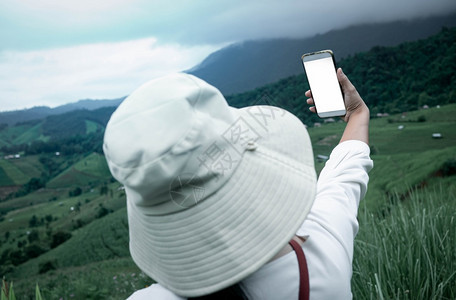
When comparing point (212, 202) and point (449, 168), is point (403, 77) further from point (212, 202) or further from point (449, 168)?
point (212, 202)

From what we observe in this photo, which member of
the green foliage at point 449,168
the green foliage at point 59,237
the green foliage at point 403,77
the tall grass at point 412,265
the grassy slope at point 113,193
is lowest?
the green foliage at point 59,237

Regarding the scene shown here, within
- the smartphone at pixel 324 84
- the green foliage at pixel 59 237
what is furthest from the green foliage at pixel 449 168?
the green foliage at pixel 59 237

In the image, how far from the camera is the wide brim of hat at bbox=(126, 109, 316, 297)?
1.70 feet

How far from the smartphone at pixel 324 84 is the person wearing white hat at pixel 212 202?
1.88 feet

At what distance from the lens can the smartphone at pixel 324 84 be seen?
1102 mm

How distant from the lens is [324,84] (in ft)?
3.75

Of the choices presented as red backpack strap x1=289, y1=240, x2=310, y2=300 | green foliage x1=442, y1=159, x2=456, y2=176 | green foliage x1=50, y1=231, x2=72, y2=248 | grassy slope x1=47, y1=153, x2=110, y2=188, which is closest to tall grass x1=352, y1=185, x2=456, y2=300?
red backpack strap x1=289, y1=240, x2=310, y2=300

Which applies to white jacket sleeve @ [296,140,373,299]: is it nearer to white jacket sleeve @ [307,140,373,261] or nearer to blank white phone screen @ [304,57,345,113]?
white jacket sleeve @ [307,140,373,261]

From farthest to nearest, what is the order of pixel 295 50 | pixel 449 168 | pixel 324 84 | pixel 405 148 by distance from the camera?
pixel 295 50 < pixel 405 148 < pixel 449 168 < pixel 324 84

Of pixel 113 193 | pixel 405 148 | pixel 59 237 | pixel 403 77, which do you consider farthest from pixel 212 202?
pixel 113 193

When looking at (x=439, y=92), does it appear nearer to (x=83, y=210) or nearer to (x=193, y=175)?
(x=193, y=175)

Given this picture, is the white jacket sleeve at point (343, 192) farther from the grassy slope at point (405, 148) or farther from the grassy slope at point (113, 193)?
the grassy slope at point (405, 148)

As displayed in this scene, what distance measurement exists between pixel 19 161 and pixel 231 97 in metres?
10.6

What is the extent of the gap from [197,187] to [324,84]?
781 mm
